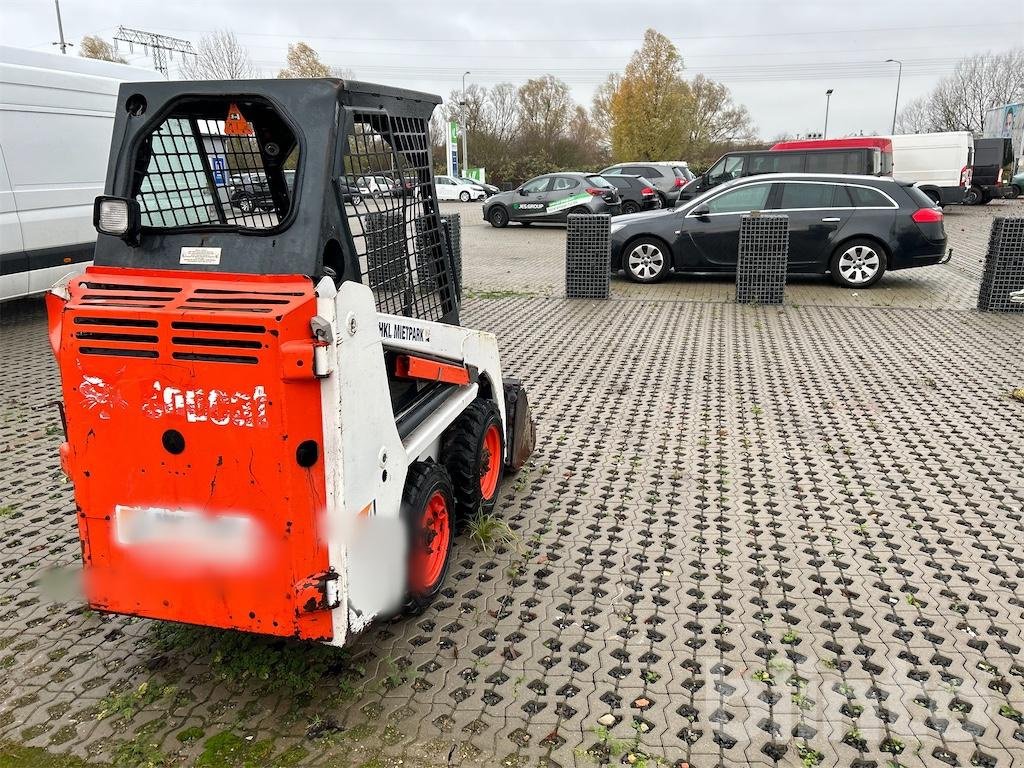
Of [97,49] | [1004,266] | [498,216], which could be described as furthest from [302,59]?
[1004,266]

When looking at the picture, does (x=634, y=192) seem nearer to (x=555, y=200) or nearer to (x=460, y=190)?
(x=555, y=200)

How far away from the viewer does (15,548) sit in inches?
171

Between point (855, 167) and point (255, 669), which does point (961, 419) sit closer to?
point (255, 669)

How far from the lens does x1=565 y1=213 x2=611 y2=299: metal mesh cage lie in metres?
11.5

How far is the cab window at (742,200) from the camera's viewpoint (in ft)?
39.0

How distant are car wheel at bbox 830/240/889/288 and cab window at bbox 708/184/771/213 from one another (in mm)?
1390

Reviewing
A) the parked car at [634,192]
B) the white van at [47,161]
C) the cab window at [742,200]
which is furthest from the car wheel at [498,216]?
the white van at [47,161]

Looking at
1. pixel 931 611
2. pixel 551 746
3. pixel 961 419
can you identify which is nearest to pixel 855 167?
pixel 961 419

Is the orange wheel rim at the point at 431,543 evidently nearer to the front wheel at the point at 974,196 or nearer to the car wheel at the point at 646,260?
the car wheel at the point at 646,260

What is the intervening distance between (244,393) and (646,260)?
10.7 m

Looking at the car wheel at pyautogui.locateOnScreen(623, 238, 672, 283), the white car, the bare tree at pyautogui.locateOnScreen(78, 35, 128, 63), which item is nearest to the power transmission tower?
the bare tree at pyautogui.locateOnScreen(78, 35, 128, 63)

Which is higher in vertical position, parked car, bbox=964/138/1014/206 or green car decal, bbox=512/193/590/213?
parked car, bbox=964/138/1014/206

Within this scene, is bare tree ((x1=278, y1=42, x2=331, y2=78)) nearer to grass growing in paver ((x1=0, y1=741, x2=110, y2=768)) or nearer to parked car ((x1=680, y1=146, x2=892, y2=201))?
parked car ((x1=680, y1=146, x2=892, y2=201))

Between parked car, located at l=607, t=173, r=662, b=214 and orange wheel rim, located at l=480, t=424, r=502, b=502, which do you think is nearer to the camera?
orange wheel rim, located at l=480, t=424, r=502, b=502
